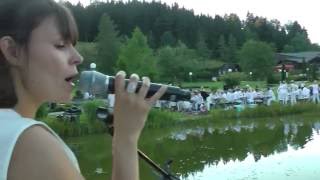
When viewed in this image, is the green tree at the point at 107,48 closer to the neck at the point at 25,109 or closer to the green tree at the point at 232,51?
the green tree at the point at 232,51

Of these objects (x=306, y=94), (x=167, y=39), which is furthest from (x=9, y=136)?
(x=167, y=39)

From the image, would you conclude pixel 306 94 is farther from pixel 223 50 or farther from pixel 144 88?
pixel 223 50

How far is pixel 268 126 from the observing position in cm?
1856

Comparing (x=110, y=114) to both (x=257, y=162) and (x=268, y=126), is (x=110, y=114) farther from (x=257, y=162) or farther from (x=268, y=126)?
(x=268, y=126)

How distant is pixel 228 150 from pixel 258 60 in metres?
48.6

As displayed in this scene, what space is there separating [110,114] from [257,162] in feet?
33.0

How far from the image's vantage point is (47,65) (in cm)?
116

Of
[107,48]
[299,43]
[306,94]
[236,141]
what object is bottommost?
[236,141]

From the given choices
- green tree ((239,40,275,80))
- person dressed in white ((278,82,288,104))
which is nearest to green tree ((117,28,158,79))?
green tree ((239,40,275,80))

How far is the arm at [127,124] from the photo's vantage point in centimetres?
125

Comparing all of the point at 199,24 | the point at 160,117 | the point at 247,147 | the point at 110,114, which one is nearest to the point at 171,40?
the point at 199,24

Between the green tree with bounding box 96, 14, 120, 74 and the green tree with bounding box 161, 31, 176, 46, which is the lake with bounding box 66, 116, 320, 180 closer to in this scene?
the green tree with bounding box 96, 14, 120, 74

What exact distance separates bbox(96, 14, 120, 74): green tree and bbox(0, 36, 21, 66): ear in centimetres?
5479

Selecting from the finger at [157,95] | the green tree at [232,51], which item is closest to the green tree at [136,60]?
the green tree at [232,51]
